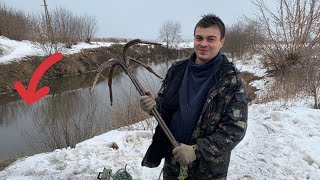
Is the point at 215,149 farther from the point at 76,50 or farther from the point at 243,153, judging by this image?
the point at 76,50

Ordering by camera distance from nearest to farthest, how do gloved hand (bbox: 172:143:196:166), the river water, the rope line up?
gloved hand (bbox: 172:143:196:166), the rope, the river water

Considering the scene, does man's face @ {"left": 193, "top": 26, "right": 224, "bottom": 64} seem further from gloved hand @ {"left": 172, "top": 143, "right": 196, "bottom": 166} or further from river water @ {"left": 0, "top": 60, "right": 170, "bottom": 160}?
river water @ {"left": 0, "top": 60, "right": 170, "bottom": 160}

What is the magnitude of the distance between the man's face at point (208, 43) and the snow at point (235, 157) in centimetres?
249

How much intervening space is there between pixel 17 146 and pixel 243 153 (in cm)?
647

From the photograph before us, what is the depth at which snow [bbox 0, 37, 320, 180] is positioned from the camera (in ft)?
13.9

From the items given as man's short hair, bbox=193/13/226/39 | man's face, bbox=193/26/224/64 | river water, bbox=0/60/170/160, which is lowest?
river water, bbox=0/60/170/160

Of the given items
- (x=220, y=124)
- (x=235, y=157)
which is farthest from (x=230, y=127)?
(x=235, y=157)

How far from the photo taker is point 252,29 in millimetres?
15250

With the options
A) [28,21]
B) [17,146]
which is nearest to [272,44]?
[17,146]

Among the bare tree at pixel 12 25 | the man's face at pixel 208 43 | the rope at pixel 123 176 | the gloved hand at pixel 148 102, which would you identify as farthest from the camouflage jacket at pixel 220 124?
the bare tree at pixel 12 25

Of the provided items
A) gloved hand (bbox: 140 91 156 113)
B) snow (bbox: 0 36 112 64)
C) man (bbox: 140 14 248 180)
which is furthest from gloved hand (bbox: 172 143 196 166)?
snow (bbox: 0 36 112 64)

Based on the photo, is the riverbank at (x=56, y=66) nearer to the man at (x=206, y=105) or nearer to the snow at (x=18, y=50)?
the snow at (x=18, y=50)

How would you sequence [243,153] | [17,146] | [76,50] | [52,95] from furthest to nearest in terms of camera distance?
[76,50] < [52,95] < [17,146] < [243,153]

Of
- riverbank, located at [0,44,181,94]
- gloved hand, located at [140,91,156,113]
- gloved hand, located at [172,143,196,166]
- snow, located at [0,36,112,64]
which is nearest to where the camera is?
gloved hand, located at [172,143,196,166]
